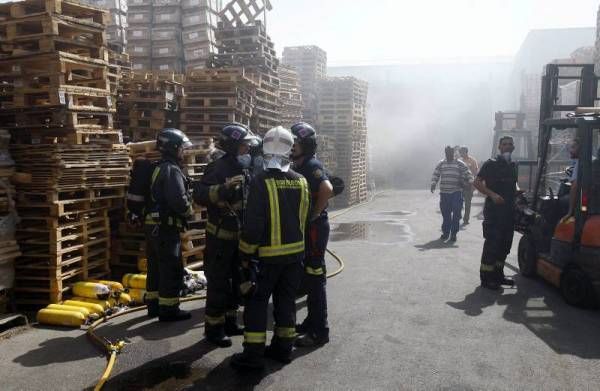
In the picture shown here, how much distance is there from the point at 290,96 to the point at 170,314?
36.9 feet

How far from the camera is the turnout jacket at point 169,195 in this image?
528 centimetres

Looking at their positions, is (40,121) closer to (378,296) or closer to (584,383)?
(378,296)

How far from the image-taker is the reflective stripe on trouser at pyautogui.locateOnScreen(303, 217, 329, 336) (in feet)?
15.7

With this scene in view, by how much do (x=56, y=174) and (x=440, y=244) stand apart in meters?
7.12

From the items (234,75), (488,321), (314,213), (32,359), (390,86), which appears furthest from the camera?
(390,86)

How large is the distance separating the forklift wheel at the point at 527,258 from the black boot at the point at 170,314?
4.78 m

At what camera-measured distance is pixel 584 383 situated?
3898 millimetres

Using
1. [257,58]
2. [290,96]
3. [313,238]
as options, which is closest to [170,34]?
[257,58]

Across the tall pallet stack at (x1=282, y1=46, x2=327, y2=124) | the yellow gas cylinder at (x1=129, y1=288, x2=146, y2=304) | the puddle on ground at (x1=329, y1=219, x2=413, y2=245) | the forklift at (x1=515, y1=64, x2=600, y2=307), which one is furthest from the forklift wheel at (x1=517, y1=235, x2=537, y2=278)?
the tall pallet stack at (x1=282, y1=46, x2=327, y2=124)

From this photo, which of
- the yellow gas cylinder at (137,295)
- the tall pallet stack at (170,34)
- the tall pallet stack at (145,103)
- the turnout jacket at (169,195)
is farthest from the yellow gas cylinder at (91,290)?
the tall pallet stack at (170,34)

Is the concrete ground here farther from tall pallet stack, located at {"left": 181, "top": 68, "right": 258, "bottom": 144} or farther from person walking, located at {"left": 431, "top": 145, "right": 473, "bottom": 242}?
tall pallet stack, located at {"left": 181, "top": 68, "right": 258, "bottom": 144}

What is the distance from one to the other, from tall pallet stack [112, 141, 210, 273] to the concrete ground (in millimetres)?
1285

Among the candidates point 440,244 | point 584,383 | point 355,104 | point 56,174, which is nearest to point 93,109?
point 56,174

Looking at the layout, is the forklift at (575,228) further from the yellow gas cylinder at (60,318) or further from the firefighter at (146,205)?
the yellow gas cylinder at (60,318)
